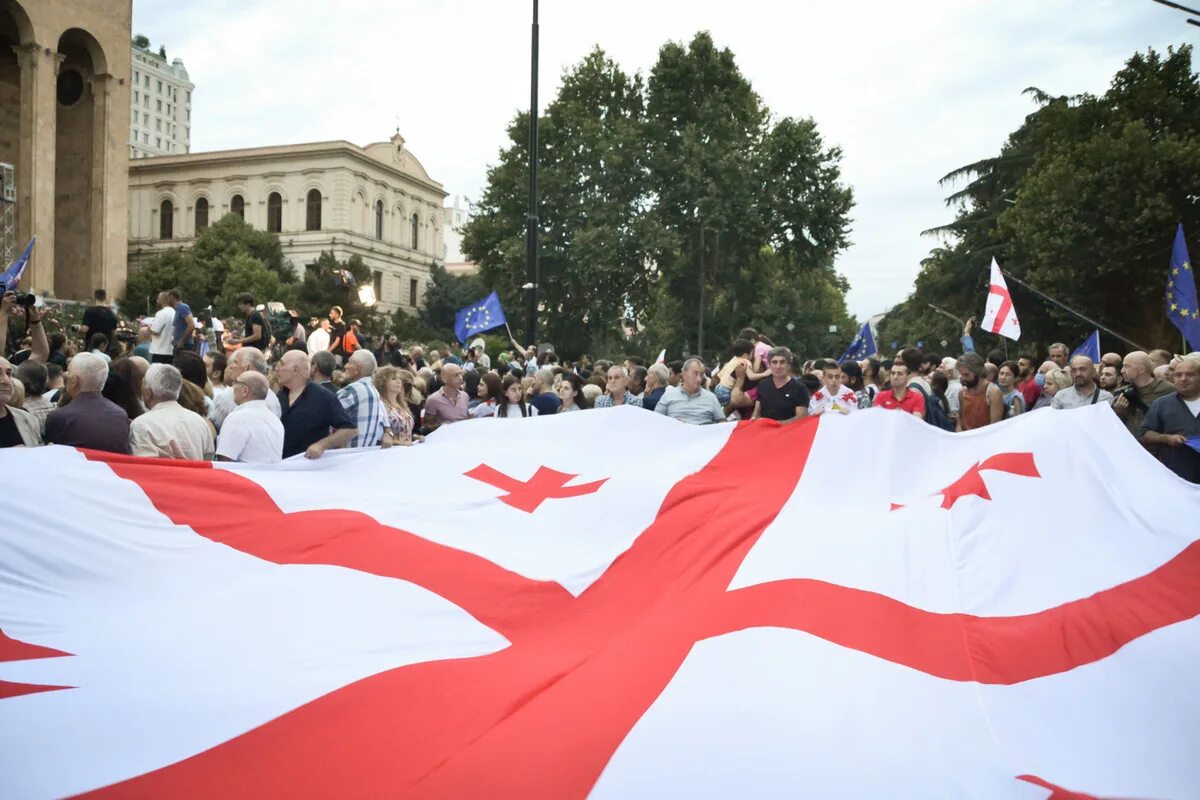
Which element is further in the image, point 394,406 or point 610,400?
point 610,400

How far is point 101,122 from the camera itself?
106 feet

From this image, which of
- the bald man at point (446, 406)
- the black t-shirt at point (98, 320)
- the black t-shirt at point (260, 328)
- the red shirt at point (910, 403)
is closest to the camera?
the red shirt at point (910, 403)

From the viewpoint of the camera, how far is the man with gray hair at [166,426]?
555 cm

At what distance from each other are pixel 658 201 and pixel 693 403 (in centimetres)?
3094

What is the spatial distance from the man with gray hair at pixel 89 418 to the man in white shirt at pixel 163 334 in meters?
6.53

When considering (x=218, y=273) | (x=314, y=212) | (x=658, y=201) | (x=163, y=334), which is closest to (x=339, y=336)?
(x=163, y=334)

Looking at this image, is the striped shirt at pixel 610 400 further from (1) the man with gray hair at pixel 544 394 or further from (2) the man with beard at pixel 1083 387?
(2) the man with beard at pixel 1083 387

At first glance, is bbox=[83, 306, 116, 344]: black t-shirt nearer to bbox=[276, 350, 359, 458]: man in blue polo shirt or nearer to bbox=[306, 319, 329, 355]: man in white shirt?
bbox=[306, 319, 329, 355]: man in white shirt

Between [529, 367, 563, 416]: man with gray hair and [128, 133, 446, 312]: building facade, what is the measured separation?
212ft

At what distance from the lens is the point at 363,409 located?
716cm

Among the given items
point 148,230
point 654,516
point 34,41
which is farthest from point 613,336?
point 148,230

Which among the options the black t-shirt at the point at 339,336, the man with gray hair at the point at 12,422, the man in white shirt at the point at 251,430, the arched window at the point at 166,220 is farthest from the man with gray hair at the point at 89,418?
the arched window at the point at 166,220

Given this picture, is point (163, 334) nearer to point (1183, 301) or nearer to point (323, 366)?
point (323, 366)

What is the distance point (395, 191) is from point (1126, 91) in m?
59.9
